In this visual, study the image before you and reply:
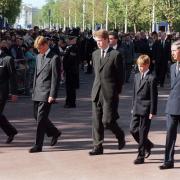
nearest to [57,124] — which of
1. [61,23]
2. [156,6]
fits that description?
[156,6]

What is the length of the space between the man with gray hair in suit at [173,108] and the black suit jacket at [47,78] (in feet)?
6.49

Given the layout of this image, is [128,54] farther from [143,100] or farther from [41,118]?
[143,100]

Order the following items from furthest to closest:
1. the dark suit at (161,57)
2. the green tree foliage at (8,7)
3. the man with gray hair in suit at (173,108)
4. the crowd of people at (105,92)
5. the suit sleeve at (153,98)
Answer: the green tree foliage at (8,7)
the dark suit at (161,57)
the suit sleeve at (153,98)
the crowd of people at (105,92)
the man with gray hair in suit at (173,108)

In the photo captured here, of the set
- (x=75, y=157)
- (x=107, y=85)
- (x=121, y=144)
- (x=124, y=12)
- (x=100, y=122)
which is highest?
(x=124, y=12)

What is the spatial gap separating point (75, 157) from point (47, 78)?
1.34m

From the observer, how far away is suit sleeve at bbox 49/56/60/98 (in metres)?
9.29

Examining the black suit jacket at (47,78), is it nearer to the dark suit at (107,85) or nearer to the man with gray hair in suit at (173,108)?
the dark suit at (107,85)

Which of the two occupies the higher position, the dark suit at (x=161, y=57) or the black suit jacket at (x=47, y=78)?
the black suit jacket at (x=47, y=78)

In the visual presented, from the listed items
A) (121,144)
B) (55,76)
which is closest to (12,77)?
(55,76)

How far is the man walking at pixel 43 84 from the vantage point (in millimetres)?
9391

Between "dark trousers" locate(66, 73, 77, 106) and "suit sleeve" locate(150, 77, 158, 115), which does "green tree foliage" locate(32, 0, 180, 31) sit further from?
"suit sleeve" locate(150, 77, 158, 115)

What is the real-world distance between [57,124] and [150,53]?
33.4 feet

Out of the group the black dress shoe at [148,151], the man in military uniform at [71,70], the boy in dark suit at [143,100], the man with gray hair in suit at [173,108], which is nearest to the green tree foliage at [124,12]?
the man in military uniform at [71,70]

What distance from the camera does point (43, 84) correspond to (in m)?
9.48
